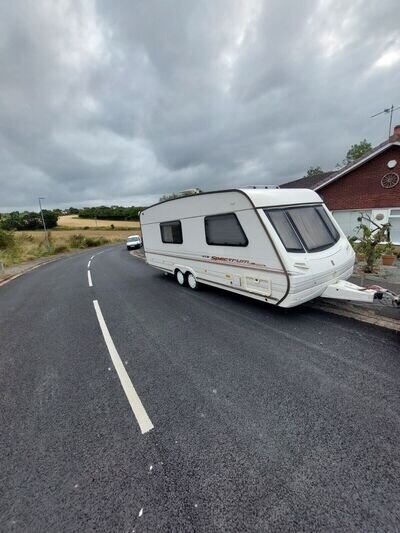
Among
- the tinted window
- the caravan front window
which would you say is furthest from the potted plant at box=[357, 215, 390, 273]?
the tinted window

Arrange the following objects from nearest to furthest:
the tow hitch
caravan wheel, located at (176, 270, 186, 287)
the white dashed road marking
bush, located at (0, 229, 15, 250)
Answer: the white dashed road marking → the tow hitch → caravan wheel, located at (176, 270, 186, 287) → bush, located at (0, 229, 15, 250)

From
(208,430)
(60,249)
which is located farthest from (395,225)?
(60,249)

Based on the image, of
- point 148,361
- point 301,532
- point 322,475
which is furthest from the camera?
point 148,361

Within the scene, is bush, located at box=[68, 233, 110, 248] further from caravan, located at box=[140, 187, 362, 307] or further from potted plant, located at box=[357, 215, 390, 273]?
potted plant, located at box=[357, 215, 390, 273]

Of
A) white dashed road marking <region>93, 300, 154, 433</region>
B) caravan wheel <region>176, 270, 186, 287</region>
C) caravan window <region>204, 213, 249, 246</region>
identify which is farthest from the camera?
caravan wheel <region>176, 270, 186, 287</region>

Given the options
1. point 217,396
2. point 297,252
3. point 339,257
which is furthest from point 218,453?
point 339,257

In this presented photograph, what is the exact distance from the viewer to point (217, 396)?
278 centimetres

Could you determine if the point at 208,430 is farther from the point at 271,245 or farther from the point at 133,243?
the point at 133,243

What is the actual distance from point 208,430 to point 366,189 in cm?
1476

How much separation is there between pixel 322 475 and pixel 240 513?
0.73 m

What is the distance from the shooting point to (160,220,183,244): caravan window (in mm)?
7093

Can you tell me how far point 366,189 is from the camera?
12516mm

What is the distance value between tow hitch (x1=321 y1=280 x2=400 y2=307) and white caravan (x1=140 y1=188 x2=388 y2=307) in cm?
2

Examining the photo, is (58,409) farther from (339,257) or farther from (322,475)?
(339,257)
